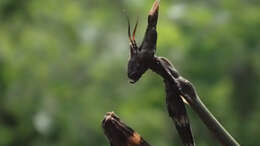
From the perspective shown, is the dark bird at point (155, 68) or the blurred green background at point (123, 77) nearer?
the dark bird at point (155, 68)

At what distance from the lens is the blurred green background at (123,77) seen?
3.73 m

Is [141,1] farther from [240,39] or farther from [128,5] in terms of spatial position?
[240,39]

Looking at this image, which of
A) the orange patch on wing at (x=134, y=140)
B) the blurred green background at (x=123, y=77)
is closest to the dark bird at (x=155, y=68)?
the orange patch on wing at (x=134, y=140)

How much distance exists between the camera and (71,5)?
425cm

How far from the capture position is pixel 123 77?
A: 12.9 feet

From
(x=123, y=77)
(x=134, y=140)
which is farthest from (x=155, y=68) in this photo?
(x=123, y=77)

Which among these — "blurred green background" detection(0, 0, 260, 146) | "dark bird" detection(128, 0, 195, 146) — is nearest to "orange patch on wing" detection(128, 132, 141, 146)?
"dark bird" detection(128, 0, 195, 146)

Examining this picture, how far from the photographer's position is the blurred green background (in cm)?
373

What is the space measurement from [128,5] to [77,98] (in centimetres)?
75

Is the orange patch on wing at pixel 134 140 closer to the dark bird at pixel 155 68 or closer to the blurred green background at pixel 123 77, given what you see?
the dark bird at pixel 155 68

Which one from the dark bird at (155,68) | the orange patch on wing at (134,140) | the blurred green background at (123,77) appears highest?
the dark bird at (155,68)

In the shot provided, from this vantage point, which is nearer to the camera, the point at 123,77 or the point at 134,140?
the point at 134,140

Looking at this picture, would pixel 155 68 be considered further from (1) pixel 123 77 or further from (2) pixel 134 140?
(1) pixel 123 77

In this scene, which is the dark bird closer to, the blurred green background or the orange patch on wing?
the orange patch on wing
